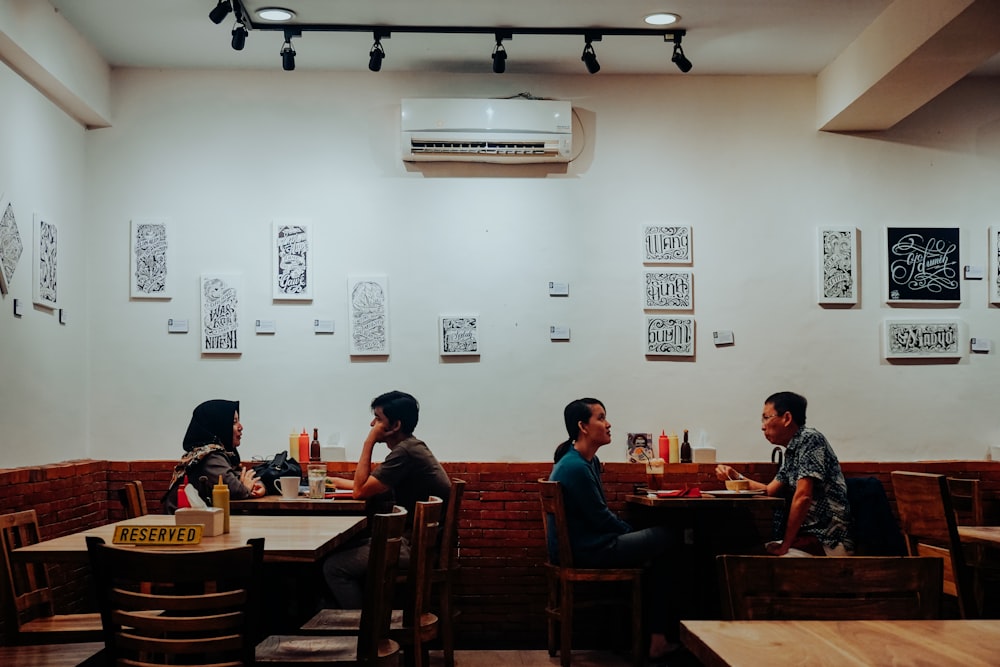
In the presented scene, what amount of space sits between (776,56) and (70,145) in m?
4.31

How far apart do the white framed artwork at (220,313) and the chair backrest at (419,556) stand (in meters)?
2.79

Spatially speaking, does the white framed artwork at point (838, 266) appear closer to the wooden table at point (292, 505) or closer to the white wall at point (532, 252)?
the white wall at point (532, 252)

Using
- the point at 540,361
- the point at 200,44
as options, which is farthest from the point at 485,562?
the point at 200,44

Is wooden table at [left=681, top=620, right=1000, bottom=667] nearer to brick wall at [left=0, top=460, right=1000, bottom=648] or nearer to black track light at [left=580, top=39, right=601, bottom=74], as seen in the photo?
brick wall at [left=0, top=460, right=1000, bottom=648]

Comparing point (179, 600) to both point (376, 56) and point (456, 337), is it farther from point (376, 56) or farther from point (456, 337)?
point (376, 56)

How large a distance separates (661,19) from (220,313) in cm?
316

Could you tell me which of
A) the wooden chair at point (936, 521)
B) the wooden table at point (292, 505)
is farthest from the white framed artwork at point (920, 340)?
the wooden table at point (292, 505)

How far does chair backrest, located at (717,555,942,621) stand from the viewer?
7.29ft

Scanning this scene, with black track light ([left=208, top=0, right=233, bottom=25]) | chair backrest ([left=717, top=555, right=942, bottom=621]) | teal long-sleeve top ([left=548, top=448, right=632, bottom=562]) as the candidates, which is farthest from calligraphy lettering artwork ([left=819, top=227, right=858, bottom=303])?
chair backrest ([left=717, top=555, right=942, bottom=621])

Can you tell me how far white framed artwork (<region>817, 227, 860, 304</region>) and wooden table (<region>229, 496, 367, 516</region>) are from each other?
10.6 feet

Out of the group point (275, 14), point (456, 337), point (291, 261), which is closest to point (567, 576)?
point (456, 337)

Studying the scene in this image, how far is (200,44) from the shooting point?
5.95m

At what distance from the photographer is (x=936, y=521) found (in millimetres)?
4227

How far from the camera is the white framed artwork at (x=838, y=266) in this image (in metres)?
6.41
